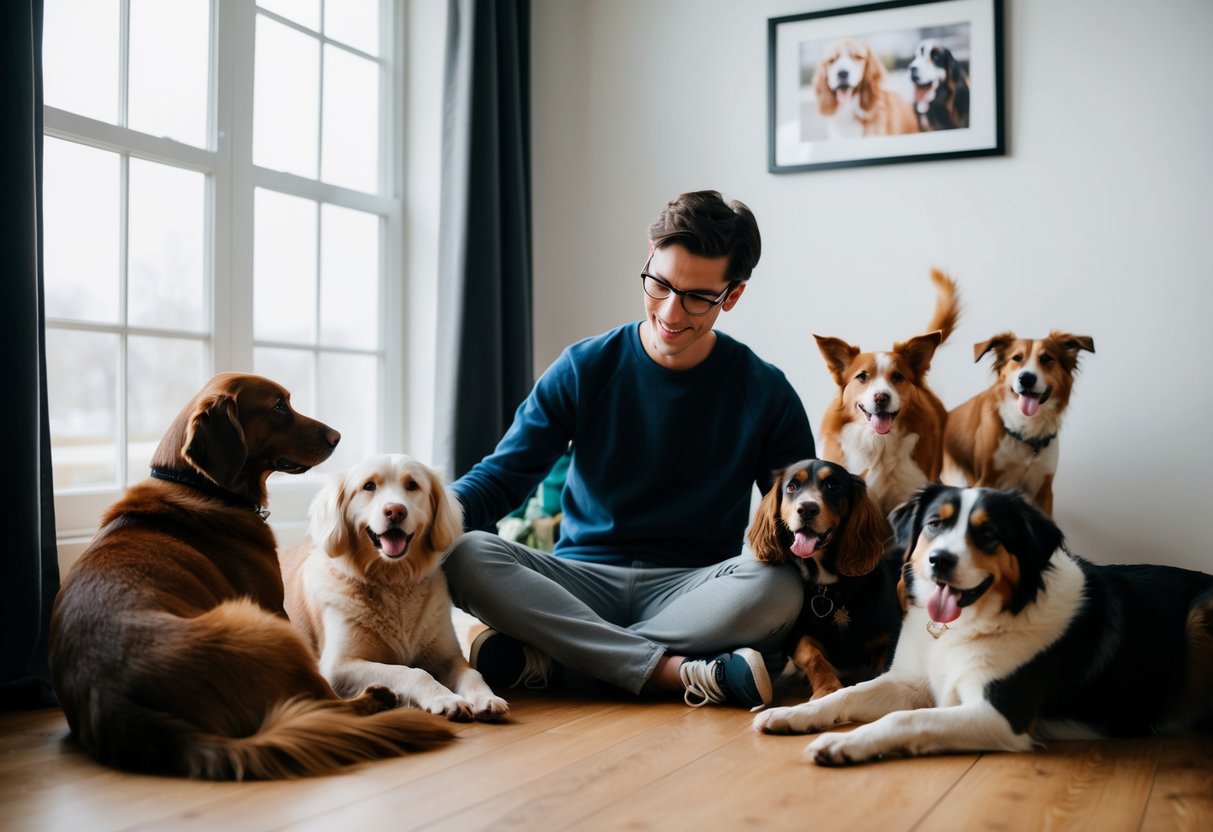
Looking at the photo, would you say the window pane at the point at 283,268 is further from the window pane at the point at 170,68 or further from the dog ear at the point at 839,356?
the dog ear at the point at 839,356

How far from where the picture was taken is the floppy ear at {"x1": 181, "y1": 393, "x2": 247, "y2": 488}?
2027mm

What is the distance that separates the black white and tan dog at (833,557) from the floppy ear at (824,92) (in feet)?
6.46

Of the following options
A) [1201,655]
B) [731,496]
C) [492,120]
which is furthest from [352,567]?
[492,120]

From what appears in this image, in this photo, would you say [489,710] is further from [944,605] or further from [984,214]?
[984,214]

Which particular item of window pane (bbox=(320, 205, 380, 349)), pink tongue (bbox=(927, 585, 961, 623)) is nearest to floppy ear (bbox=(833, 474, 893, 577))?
pink tongue (bbox=(927, 585, 961, 623))

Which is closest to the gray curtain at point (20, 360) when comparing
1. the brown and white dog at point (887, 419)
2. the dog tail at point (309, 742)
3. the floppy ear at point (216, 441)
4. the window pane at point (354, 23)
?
the floppy ear at point (216, 441)

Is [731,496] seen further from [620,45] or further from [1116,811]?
[620,45]

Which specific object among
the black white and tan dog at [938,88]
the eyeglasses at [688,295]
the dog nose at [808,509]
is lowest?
the dog nose at [808,509]

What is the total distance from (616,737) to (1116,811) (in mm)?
840

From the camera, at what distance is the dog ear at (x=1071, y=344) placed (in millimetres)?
3113

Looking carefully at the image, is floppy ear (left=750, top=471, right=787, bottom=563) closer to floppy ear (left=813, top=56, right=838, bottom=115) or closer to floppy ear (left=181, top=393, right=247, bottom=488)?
floppy ear (left=181, top=393, right=247, bottom=488)

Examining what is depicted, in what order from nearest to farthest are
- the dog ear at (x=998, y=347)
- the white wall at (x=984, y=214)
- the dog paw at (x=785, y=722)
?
1. the dog paw at (x=785, y=722)
2. the dog ear at (x=998, y=347)
3. the white wall at (x=984, y=214)

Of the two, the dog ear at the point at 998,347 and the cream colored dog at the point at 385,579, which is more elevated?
the dog ear at the point at 998,347

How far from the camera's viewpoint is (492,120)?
12.0 ft
